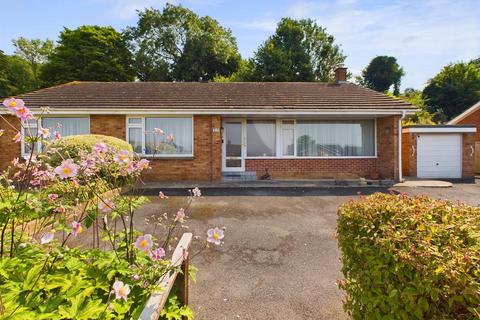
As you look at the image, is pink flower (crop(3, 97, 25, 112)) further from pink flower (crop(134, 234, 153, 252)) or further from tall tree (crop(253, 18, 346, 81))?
tall tree (crop(253, 18, 346, 81))

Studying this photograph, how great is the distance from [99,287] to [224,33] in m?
40.1

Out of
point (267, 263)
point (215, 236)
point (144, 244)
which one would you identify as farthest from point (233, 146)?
point (144, 244)

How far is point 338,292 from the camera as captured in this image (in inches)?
132

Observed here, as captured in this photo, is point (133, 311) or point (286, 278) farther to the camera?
point (286, 278)

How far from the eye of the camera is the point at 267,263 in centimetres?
412

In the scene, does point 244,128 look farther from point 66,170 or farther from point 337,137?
point 66,170

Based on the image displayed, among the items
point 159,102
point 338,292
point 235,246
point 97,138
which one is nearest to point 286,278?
point 338,292

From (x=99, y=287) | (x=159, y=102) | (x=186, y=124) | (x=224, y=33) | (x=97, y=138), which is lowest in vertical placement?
(x=99, y=287)

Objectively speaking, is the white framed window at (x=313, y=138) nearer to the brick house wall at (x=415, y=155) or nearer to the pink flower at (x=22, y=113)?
the brick house wall at (x=415, y=155)

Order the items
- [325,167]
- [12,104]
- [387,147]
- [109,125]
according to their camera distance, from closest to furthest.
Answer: [12,104]
[109,125]
[387,147]
[325,167]

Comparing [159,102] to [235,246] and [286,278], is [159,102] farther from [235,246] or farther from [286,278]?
[286,278]

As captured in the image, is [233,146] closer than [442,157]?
Yes

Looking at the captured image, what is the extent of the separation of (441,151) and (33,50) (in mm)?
53974

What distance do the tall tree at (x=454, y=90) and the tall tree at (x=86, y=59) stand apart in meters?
40.5
